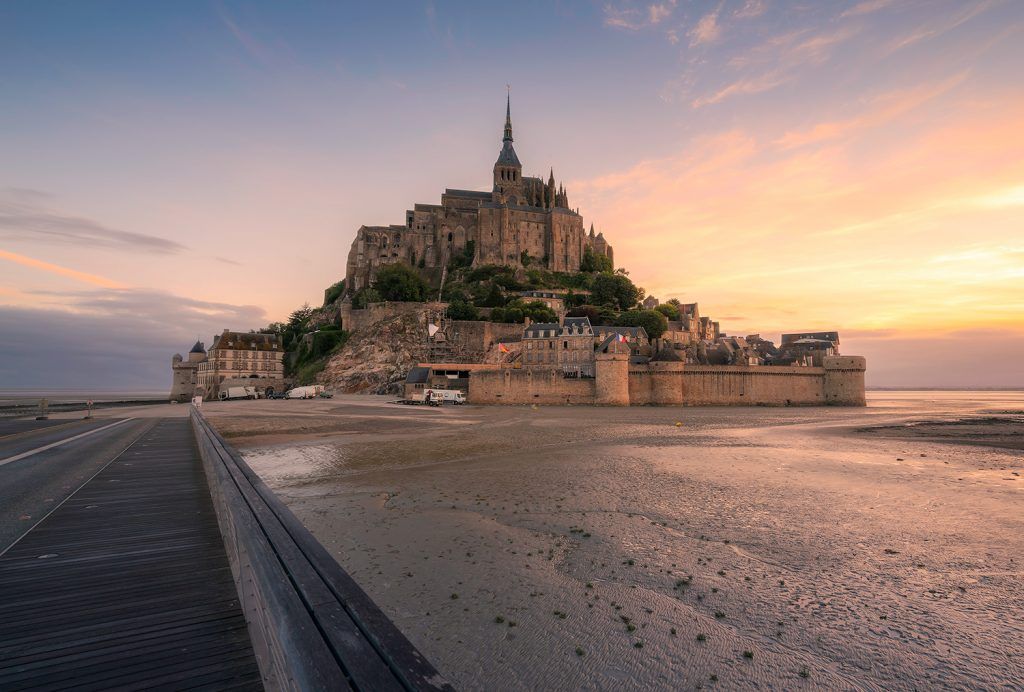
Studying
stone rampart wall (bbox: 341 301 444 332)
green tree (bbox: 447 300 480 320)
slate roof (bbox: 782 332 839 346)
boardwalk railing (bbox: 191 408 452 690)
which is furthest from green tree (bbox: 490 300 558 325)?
boardwalk railing (bbox: 191 408 452 690)

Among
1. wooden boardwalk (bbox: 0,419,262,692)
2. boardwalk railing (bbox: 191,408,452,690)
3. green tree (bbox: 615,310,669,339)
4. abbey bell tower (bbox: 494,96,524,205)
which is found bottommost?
wooden boardwalk (bbox: 0,419,262,692)

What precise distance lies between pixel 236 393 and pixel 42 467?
166 feet

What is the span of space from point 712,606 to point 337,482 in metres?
9.86

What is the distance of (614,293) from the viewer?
234 feet

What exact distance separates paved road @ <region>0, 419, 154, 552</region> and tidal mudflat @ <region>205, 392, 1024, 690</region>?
3799 millimetres

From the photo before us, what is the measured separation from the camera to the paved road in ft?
22.3

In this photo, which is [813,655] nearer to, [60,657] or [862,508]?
[60,657]

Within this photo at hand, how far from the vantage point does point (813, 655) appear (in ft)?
16.5

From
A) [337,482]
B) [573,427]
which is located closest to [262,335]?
[573,427]

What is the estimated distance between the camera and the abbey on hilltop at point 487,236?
78.9 metres

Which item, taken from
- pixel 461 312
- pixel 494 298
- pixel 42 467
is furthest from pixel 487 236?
pixel 42 467

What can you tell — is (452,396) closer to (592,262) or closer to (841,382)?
(841,382)

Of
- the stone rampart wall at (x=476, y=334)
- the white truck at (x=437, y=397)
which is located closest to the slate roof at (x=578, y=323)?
the stone rampart wall at (x=476, y=334)

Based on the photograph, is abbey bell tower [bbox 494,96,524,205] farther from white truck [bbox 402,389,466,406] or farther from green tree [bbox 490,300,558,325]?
white truck [bbox 402,389,466,406]
